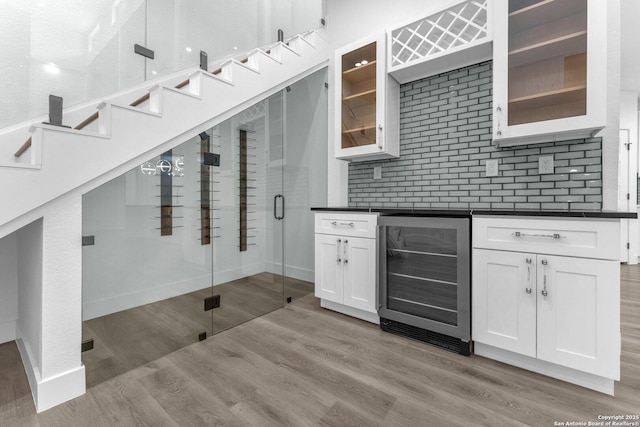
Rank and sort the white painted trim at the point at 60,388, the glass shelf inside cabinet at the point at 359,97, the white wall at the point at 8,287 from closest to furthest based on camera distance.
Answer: the white painted trim at the point at 60,388
the white wall at the point at 8,287
the glass shelf inside cabinet at the point at 359,97

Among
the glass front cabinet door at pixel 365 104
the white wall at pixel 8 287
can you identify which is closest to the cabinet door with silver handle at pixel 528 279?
the glass front cabinet door at pixel 365 104

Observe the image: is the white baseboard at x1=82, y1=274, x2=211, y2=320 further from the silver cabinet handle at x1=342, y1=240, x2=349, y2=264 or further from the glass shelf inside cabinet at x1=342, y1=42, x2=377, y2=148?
the glass shelf inside cabinet at x1=342, y1=42, x2=377, y2=148

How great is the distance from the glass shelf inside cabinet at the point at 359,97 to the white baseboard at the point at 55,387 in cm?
256

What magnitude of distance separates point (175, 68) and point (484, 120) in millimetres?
2631

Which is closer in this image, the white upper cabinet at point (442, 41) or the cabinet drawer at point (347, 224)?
the white upper cabinet at point (442, 41)

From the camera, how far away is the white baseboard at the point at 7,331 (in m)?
2.07

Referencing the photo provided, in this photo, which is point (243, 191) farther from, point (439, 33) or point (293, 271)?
point (439, 33)

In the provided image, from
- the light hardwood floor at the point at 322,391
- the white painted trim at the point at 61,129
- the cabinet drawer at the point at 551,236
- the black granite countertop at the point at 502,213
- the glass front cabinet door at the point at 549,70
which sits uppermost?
the glass front cabinet door at the point at 549,70

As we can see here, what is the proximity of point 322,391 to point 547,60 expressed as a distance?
8.25ft

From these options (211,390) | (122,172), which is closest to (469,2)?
(122,172)

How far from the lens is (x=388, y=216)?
89.0 inches

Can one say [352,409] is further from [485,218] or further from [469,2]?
[469,2]

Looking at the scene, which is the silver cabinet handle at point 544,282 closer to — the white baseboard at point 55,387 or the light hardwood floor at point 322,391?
the light hardwood floor at point 322,391

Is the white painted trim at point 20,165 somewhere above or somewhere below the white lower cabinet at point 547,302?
above
